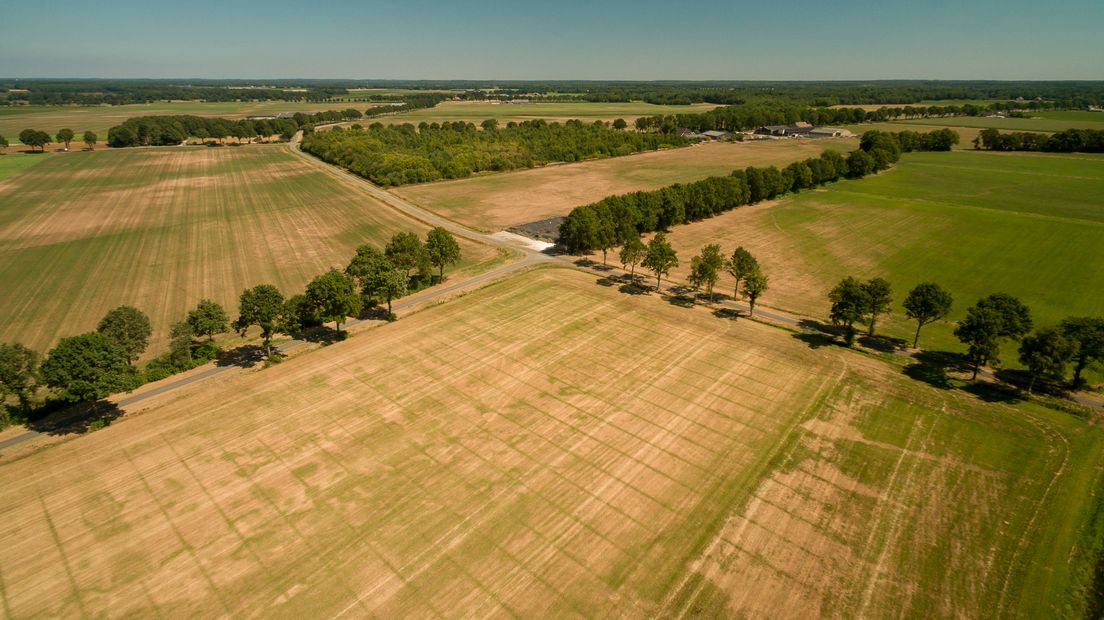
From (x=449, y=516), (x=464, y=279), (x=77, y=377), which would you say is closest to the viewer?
(x=449, y=516)

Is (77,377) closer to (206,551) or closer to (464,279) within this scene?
(206,551)

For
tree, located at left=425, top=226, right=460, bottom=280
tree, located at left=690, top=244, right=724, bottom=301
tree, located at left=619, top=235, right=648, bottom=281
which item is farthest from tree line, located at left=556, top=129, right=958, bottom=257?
tree, located at left=425, top=226, right=460, bottom=280

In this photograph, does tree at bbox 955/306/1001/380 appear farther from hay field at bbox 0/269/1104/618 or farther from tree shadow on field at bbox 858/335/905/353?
tree shadow on field at bbox 858/335/905/353

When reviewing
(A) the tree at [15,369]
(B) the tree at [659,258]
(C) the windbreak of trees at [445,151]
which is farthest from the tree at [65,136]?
(B) the tree at [659,258]

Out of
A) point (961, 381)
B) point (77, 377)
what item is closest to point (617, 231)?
point (961, 381)

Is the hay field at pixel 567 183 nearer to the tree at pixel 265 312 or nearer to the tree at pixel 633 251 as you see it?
the tree at pixel 633 251

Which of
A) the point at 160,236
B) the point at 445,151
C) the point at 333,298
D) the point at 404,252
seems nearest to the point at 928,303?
the point at 404,252
